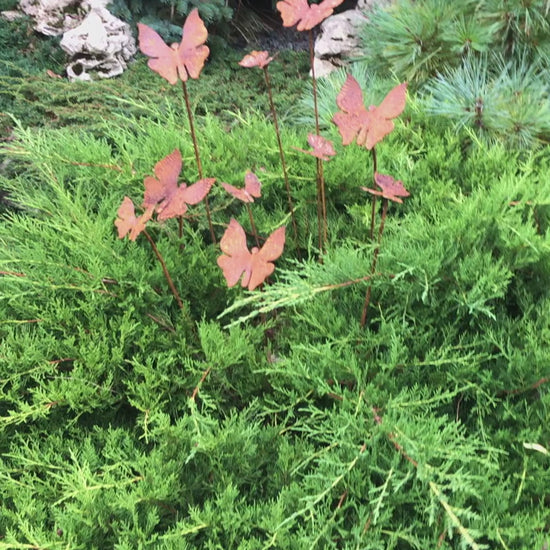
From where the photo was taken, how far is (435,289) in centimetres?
96

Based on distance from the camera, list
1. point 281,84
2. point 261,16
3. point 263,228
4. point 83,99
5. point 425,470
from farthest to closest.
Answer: point 261,16 → point 281,84 → point 83,99 → point 263,228 → point 425,470

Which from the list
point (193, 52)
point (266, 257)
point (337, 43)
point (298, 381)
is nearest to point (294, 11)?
point (193, 52)

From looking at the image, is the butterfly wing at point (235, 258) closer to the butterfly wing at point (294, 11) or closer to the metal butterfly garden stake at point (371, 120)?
the metal butterfly garden stake at point (371, 120)

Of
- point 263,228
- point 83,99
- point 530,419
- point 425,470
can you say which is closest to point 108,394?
point 263,228

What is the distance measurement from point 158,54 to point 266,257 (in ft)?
1.38

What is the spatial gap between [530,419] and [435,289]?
272mm

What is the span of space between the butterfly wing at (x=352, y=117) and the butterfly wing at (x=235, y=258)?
22cm

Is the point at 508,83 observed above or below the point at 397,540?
above

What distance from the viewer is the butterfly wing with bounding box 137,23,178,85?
0.88m

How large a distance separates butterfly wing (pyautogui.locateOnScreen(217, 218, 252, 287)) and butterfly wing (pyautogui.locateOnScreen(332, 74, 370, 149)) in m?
0.22

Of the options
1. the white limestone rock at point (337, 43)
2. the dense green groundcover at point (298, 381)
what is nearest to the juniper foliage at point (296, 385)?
the dense green groundcover at point (298, 381)

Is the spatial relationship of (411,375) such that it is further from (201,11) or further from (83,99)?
(201,11)

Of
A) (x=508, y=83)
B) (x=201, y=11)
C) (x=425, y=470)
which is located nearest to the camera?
(x=425, y=470)

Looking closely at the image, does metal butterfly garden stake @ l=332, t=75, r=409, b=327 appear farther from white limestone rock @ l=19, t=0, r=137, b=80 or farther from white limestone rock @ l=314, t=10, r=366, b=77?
white limestone rock @ l=19, t=0, r=137, b=80
